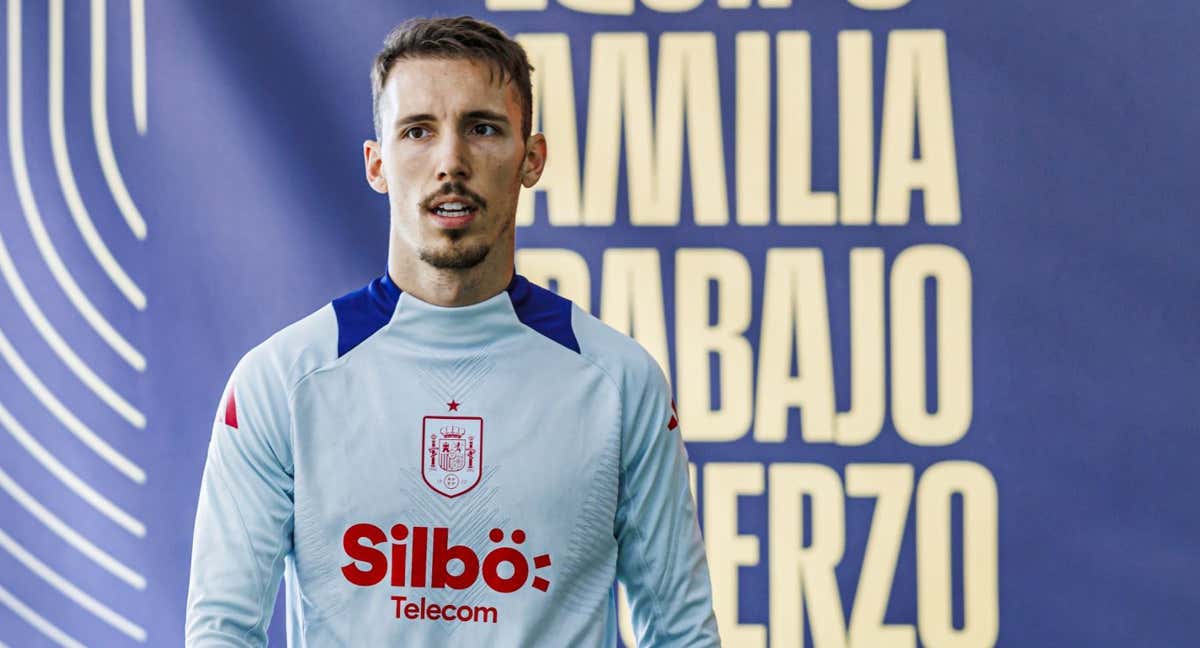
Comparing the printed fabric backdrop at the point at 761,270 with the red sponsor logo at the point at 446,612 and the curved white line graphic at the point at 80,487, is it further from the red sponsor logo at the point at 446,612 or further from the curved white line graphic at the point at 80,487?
the red sponsor logo at the point at 446,612

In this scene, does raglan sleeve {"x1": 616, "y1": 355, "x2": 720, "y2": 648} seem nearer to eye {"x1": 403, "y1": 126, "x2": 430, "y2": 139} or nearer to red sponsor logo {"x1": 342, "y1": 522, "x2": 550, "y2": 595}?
red sponsor logo {"x1": 342, "y1": 522, "x2": 550, "y2": 595}

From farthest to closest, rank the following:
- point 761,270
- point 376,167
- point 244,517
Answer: point 761,270, point 376,167, point 244,517

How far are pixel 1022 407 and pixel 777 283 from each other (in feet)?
1.33

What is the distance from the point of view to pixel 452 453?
4.19 feet

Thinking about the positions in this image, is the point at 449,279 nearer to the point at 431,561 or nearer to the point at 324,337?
the point at 324,337

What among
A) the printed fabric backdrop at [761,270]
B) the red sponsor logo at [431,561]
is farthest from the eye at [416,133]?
the printed fabric backdrop at [761,270]

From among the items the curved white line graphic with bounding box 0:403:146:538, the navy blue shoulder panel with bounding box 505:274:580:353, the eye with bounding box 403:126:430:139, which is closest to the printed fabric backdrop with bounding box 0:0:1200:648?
the curved white line graphic with bounding box 0:403:146:538

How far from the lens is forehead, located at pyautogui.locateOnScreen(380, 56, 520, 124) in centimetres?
128

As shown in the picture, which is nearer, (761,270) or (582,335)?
(582,335)

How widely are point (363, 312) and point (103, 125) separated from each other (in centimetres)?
99

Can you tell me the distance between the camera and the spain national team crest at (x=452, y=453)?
4.17 feet

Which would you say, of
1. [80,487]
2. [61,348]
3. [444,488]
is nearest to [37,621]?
[80,487]

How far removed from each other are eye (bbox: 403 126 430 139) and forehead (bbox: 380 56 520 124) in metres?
0.02

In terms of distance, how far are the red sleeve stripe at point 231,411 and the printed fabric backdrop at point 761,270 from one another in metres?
0.82
